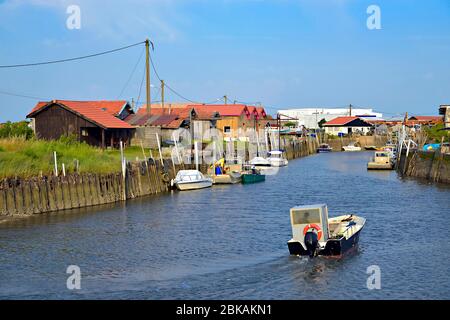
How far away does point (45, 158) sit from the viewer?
147 feet

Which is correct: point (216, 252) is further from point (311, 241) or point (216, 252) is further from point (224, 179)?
point (224, 179)

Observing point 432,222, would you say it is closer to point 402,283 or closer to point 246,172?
point 402,283

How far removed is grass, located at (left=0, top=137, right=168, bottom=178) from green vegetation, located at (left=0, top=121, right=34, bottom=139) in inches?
172

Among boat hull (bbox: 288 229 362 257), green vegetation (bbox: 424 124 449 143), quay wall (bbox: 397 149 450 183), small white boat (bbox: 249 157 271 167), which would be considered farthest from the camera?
green vegetation (bbox: 424 124 449 143)

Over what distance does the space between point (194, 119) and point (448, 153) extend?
102 feet

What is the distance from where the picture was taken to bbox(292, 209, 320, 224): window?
27469 mm

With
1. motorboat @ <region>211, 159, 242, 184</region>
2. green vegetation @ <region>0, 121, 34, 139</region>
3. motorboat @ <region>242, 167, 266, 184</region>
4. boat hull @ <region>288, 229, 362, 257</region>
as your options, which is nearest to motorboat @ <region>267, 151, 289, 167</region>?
motorboat @ <region>242, 167, 266, 184</region>

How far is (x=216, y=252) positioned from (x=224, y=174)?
30.9 m

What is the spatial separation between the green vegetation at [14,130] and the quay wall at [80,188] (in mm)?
11243

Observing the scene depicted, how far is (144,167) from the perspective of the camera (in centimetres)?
5003

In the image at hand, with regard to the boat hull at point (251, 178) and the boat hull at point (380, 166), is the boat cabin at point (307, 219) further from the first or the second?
the boat hull at point (380, 166)

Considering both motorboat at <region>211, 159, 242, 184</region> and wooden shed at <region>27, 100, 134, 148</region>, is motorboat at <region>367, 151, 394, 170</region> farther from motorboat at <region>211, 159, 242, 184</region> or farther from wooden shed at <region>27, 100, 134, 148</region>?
wooden shed at <region>27, 100, 134, 148</region>

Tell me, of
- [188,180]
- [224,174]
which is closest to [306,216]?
[188,180]
